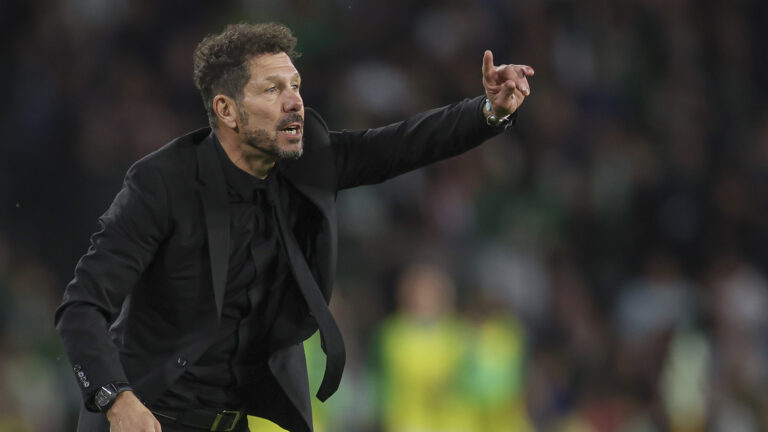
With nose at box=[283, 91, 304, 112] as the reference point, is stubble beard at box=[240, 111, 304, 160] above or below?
below

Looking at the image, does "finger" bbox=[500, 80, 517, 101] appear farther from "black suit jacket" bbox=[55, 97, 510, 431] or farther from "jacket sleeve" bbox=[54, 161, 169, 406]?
"jacket sleeve" bbox=[54, 161, 169, 406]

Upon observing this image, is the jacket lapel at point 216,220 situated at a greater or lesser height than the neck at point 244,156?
lesser

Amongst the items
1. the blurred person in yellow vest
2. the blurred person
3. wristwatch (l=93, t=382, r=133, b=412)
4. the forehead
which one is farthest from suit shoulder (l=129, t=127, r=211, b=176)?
the blurred person in yellow vest

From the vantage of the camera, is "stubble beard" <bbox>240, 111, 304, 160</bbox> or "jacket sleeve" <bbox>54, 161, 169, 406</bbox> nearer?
"jacket sleeve" <bbox>54, 161, 169, 406</bbox>

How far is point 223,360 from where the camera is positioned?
11.6ft

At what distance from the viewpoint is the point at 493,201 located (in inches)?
314

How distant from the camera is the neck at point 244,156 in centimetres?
351

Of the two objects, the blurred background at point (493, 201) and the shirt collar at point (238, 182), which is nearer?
the shirt collar at point (238, 182)

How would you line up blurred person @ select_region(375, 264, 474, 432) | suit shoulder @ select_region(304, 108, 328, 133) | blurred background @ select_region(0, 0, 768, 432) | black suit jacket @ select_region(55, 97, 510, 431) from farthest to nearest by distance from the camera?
blurred background @ select_region(0, 0, 768, 432)
blurred person @ select_region(375, 264, 474, 432)
suit shoulder @ select_region(304, 108, 328, 133)
black suit jacket @ select_region(55, 97, 510, 431)

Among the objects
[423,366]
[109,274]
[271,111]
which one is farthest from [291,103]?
[423,366]

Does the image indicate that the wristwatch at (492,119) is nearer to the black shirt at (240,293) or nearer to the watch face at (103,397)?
the black shirt at (240,293)

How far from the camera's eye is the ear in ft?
11.4

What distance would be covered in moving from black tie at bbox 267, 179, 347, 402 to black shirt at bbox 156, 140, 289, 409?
0.03 m

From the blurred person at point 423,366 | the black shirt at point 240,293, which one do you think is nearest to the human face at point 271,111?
the black shirt at point 240,293
